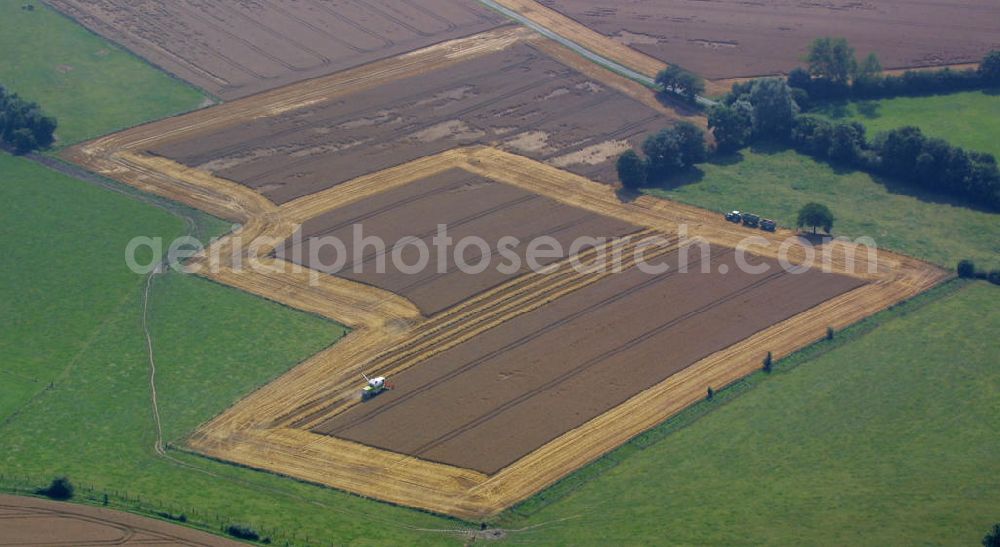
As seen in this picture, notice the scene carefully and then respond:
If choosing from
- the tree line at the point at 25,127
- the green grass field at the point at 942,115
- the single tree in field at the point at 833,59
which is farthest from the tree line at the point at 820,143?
the tree line at the point at 25,127

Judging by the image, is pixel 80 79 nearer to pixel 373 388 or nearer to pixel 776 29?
pixel 373 388

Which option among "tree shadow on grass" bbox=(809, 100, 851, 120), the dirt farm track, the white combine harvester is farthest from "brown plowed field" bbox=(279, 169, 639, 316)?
"tree shadow on grass" bbox=(809, 100, 851, 120)

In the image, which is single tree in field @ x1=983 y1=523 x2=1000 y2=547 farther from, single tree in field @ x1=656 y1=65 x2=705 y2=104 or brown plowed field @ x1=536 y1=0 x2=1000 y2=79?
brown plowed field @ x1=536 y1=0 x2=1000 y2=79

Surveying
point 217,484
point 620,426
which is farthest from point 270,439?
point 620,426

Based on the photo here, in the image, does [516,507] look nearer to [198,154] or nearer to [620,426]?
[620,426]

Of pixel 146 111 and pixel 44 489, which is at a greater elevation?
pixel 146 111

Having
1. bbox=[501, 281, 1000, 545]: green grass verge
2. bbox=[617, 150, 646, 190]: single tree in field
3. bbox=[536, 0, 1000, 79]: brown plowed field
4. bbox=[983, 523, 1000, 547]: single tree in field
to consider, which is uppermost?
bbox=[536, 0, 1000, 79]: brown plowed field
